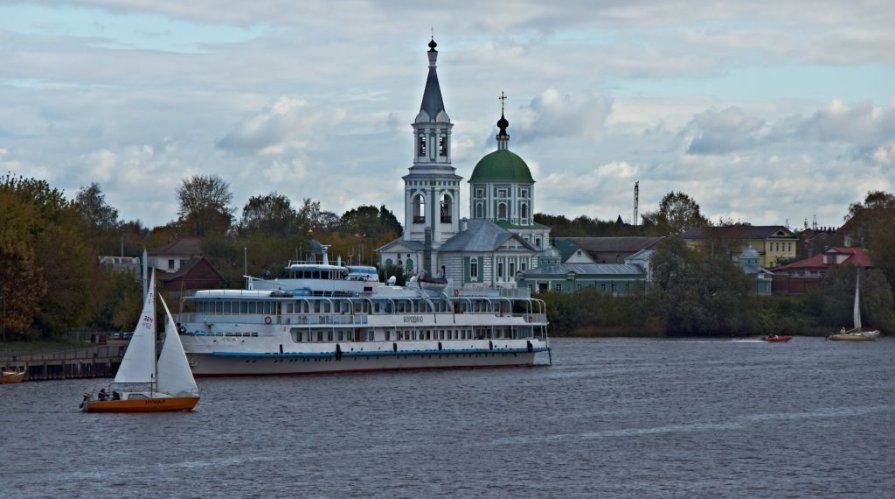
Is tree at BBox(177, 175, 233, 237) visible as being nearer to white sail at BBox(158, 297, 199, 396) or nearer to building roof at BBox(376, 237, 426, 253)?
building roof at BBox(376, 237, 426, 253)

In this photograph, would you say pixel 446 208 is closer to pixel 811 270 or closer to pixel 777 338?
pixel 811 270

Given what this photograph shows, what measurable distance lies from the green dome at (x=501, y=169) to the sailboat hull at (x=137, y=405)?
11231 centimetres

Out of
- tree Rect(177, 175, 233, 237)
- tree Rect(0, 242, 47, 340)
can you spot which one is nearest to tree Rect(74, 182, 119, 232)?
tree Rect(177, 175, 233, 237)

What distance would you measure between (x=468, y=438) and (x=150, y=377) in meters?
13.8

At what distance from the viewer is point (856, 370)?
105 m

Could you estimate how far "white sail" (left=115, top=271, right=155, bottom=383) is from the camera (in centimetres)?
7138

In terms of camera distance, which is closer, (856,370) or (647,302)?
(856,370)

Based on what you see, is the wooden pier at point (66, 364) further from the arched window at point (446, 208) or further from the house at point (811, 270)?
the house at point (811, 270)

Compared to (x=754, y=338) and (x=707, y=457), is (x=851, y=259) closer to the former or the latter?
(x=754, y=338)

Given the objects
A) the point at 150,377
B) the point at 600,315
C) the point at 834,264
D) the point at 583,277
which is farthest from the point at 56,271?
the point at 834,264

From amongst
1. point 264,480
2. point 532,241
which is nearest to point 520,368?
point 264,480

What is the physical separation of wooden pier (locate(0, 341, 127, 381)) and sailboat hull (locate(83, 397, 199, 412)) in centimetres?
1536

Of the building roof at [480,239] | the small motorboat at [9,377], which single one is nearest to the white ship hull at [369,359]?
the small motorboat at [9,377]

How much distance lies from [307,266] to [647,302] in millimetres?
60755
